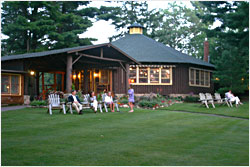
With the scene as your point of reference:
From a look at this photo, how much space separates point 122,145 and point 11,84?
15378 millimetres

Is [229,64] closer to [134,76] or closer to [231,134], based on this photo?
[134,76]

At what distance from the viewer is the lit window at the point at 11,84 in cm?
1992

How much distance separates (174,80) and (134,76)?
3430 mm

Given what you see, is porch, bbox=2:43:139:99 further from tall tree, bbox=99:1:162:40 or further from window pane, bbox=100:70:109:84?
tall tree, bbox=99:1:162:40

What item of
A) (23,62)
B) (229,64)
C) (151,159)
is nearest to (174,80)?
(229,64)

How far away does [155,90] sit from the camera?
84.1 ft

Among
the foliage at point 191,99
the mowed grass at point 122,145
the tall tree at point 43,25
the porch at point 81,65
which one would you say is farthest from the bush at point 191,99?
the mowed grass at point 122,145

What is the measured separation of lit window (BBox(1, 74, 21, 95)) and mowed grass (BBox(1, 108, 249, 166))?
11.2 metres

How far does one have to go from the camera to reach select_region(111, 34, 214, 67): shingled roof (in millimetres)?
25797

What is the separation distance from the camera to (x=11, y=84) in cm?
2025

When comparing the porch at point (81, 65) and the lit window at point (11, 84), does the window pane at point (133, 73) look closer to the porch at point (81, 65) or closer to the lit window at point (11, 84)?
the porch at point (81, 65)

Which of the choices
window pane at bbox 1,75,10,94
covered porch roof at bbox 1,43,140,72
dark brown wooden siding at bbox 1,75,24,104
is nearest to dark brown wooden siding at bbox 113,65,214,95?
covered porch roof at bbox 1,43,140,72

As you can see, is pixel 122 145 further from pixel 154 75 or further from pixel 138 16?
pixel 138 16

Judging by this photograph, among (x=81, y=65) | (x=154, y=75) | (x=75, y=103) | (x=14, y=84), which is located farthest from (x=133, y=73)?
(x=75, y=103)
